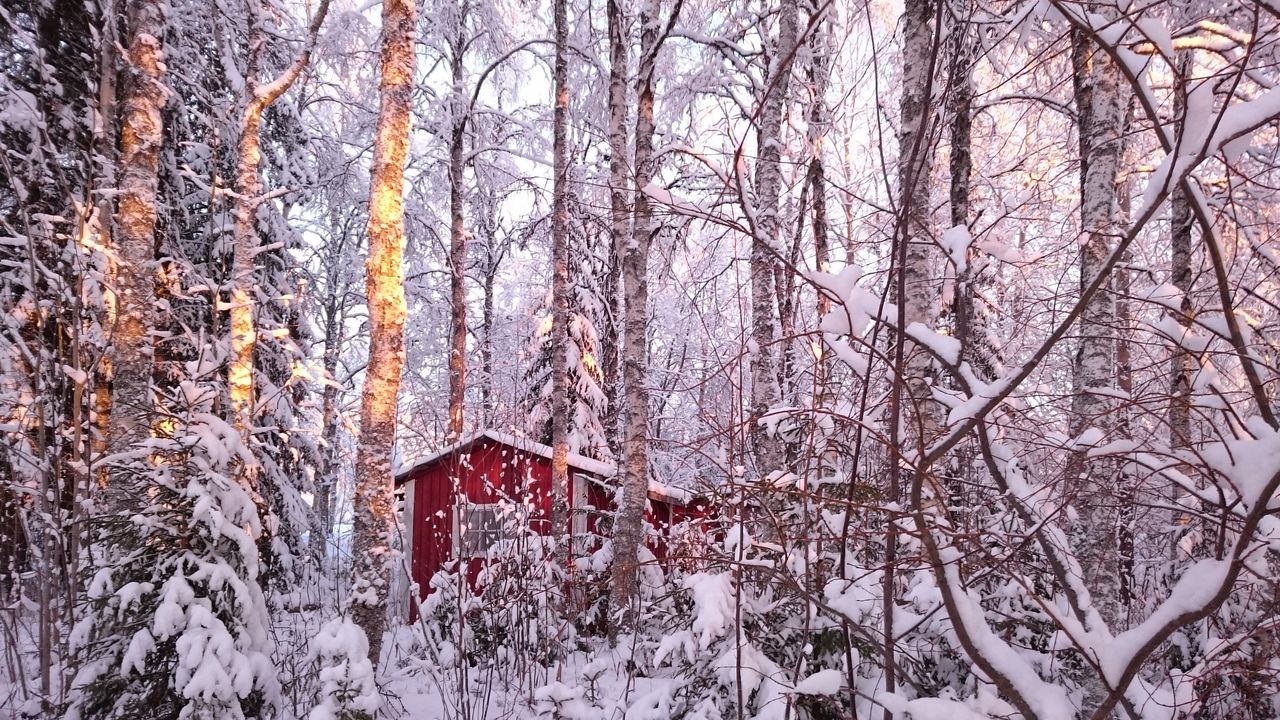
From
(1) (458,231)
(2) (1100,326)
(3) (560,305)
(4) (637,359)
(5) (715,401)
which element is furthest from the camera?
(1) (458,231)

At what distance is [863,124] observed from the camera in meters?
11.2

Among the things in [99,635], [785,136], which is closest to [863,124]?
[785,136]

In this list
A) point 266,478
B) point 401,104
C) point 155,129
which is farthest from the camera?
point 266,478

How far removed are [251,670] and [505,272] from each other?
1576 cm

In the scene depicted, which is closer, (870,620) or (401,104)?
(870,620)

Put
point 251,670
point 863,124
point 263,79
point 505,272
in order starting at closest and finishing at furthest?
point 251,670 < point 263,79 < point 863,124 < point 505,272

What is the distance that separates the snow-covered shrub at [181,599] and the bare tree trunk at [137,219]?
6.10 ft

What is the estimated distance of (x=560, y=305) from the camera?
8031 millimetres

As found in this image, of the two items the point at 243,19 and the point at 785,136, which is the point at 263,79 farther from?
the point at 785,136

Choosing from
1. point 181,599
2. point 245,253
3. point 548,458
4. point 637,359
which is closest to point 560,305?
point 548,458

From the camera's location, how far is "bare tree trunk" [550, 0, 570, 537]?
298 inches

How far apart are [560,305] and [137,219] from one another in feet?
14.0

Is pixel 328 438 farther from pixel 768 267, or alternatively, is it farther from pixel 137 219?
pixel 768 267

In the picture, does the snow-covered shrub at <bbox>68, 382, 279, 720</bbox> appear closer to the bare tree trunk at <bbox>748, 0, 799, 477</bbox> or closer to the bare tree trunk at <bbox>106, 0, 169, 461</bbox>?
the bare tree trunk at <bbox>106, 0, 169, 461</bbox>
